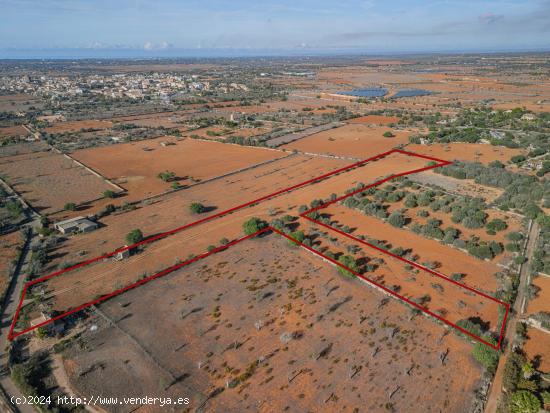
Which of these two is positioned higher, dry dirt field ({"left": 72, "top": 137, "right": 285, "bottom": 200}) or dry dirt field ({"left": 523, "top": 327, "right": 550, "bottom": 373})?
dry dirt field ({"left": 523, "top": 327, "right": 550, "bottom": 373})

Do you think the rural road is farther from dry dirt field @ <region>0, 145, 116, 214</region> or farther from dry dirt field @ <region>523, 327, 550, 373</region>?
dry dirt field @ <region>0, 145, 116, 214</region>

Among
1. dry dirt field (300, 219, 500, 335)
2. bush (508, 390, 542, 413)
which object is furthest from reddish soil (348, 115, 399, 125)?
bush (508, 390, 542, 413)

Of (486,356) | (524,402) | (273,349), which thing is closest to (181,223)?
(273,349)

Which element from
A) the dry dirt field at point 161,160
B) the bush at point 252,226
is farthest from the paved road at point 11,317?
the bush at point 252,226

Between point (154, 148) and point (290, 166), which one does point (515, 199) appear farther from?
point (154, 148)

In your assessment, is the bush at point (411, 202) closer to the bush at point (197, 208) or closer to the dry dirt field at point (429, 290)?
the dry dirt field at point (429, 290)

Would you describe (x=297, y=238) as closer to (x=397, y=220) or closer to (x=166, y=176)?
(x=397, y=220)
